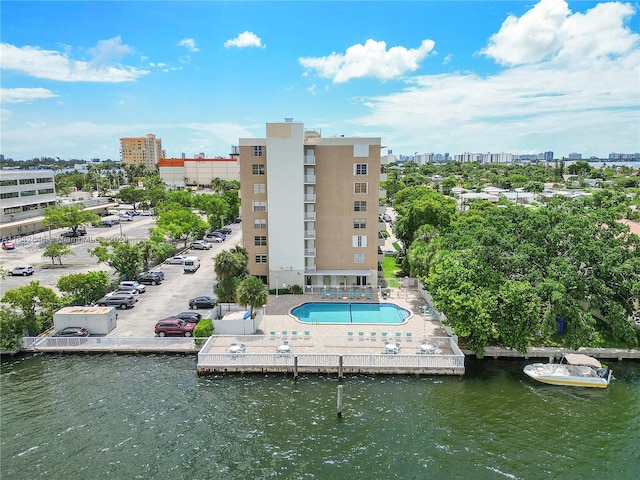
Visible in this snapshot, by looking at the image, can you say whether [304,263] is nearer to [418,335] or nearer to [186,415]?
[418,335]

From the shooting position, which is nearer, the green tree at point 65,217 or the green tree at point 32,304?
the green tree at point 32,304

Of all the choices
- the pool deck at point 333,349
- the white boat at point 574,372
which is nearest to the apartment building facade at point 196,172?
the pool deck at point 333,349

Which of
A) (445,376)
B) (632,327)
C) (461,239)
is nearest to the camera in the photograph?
(445,376)

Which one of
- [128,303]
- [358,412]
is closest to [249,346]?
[358,412]

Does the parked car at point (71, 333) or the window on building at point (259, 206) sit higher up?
the window on building at point (259, 206)

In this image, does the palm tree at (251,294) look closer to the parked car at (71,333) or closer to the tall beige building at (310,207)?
the tall beige building at (310,207)
